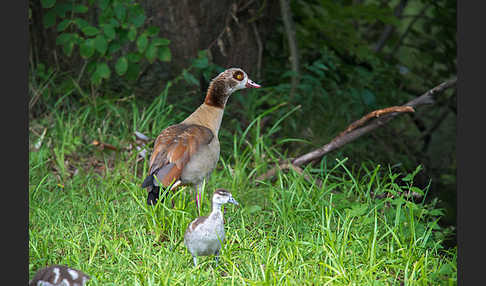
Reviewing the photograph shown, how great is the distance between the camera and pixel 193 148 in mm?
4176

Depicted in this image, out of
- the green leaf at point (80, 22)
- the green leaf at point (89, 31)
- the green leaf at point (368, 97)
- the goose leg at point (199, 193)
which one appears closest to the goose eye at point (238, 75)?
the goose leg at point (199, 193)

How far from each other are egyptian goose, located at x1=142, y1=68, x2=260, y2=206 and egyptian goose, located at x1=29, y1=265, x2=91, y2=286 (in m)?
0.86


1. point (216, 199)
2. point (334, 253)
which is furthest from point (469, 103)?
point (216, 199)

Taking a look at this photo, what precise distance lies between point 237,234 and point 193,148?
Result: 666 millimetres

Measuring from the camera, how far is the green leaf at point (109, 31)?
5.70 metres

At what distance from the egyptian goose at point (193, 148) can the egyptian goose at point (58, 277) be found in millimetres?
864

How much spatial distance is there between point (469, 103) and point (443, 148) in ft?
20.7

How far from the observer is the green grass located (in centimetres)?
356

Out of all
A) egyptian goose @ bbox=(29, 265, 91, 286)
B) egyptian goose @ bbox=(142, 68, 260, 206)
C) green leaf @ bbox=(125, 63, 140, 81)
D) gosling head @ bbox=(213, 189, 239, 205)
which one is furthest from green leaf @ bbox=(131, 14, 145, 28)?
egyptian goose @ bbox=(29, 265, 91, 286)

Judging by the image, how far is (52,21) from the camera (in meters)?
5.89

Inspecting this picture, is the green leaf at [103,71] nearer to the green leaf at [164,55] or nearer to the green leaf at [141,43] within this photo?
the green leaf at [141,43]

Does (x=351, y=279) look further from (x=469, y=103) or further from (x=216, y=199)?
(x=469, y=103)

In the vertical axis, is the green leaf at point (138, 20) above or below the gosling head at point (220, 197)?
above

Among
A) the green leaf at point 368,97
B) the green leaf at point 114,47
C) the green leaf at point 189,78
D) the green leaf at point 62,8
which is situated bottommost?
the green leaf at point 368,97
